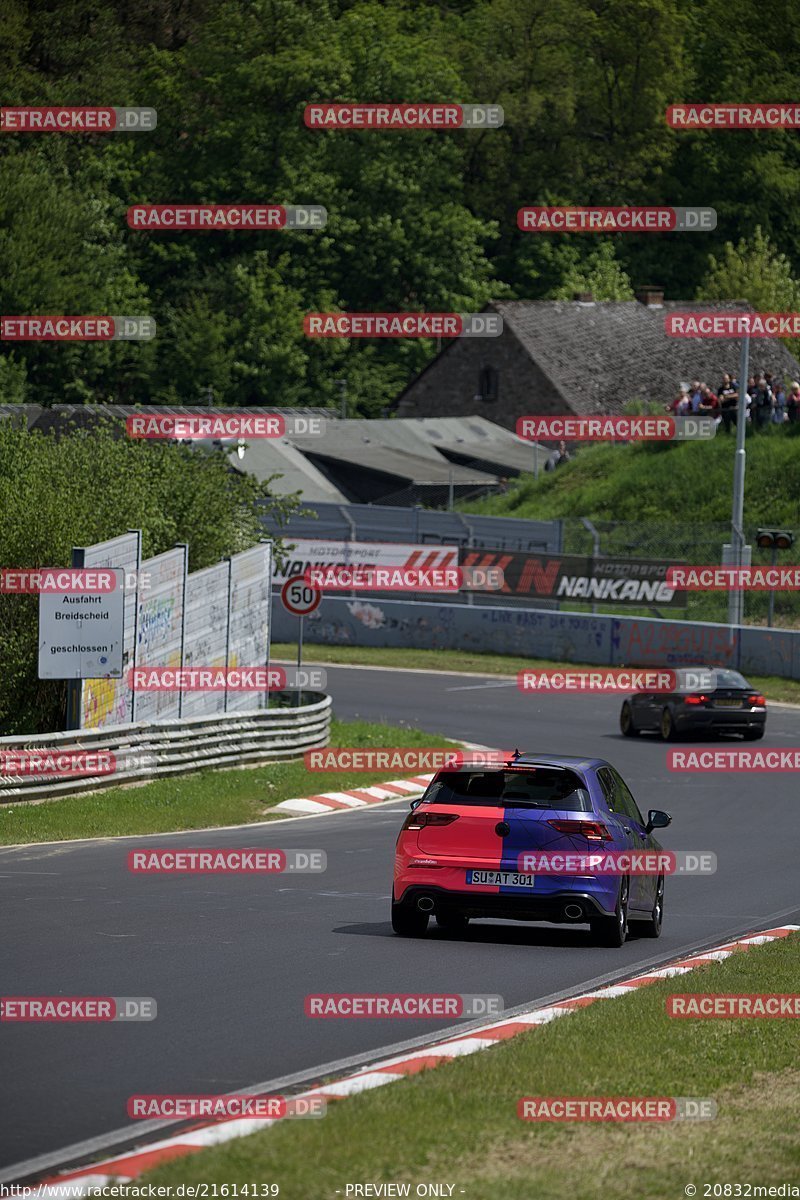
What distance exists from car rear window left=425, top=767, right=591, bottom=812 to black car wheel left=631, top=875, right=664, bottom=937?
1.72 metres

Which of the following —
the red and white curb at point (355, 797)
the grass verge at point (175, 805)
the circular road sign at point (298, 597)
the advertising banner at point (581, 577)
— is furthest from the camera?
the advertising banner at point (581, 577)

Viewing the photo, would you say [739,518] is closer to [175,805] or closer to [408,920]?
[175,805]

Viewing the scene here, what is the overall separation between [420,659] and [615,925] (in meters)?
32.2

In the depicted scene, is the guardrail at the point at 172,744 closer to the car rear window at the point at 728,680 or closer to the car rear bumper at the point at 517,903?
the car rear window at the point at 728,680

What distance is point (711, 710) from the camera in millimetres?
33344

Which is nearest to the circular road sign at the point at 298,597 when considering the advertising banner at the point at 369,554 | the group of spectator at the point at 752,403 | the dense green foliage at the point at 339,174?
the advertising banner at the point at 369,554

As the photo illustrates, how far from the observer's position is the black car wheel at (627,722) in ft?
113

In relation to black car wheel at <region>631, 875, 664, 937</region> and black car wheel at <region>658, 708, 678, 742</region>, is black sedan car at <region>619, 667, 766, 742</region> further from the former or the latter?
black car wheel at <region>631, 875, 664, 937</region>

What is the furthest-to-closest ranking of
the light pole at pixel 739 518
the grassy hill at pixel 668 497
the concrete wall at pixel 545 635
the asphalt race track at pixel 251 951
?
the grassy hill at pixel 668 497
the light pole at pixel 739 518
the concrete wall at pixel 545 635
the asphalt race track at pixel 251 951

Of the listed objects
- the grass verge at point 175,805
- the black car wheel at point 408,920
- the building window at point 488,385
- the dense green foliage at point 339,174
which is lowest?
the grass verge at point 175,805

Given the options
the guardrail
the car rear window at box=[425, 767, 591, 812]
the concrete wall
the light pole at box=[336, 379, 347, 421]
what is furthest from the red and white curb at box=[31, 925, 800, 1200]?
the light pole at box=[336, 379, 347, 421]

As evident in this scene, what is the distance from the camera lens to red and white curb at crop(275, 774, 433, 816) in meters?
24.9

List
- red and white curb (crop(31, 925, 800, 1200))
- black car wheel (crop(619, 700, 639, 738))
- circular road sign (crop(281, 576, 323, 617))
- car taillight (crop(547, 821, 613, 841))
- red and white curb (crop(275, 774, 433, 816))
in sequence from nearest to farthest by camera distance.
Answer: red and white curb (crop(31, 925, 800, 1200))
car taillight (crop(547, 821, 613, 841))
red and white curb (crop(275, 774, 433, 816))
circular road sign (crop(281, 576, 323, 617))
black car wheel (crop(619, 700, 639, 738))


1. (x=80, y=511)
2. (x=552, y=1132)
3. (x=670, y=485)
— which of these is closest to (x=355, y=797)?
(x=80, y=511)
